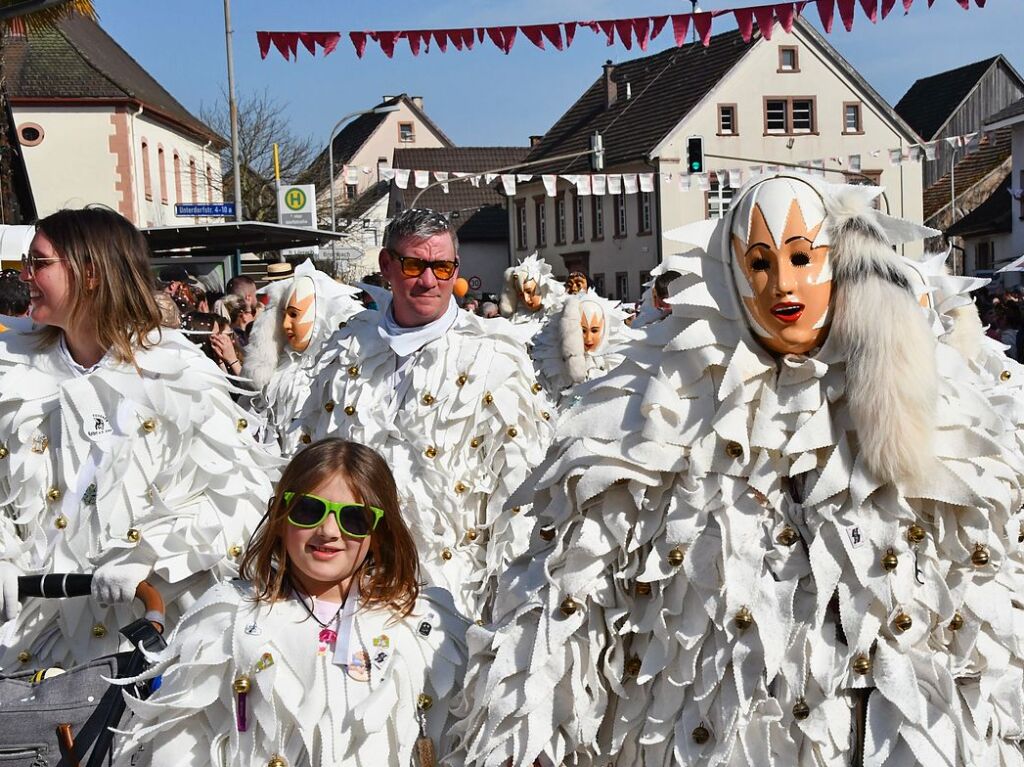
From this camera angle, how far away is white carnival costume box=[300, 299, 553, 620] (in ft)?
16.7

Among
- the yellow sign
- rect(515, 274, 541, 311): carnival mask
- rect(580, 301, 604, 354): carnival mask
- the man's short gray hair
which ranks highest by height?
the yellow sign

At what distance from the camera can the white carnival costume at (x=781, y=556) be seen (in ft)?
9.49

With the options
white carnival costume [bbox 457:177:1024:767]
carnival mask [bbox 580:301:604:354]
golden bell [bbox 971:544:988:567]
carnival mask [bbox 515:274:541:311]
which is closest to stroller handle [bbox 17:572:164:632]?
white carnival costume [bbox 457:177:1024:767]

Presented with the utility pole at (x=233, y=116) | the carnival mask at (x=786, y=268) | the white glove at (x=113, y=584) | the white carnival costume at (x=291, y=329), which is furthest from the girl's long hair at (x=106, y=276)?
the utility pole at (x=233, y=116)

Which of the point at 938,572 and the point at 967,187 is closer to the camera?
the point at 938,572

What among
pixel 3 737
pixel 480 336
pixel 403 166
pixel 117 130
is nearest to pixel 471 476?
pixel 480 336

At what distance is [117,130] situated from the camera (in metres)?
36.0

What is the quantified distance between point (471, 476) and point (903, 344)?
2.59 meters

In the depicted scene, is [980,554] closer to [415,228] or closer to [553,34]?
[415,228]

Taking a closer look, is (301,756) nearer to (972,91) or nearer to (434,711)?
Result: (434,711)

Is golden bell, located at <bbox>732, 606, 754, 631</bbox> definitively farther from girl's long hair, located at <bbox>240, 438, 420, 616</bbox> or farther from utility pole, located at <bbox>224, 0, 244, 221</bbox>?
utility pole, located at <bbox>224, 0, 244, 221</bbox>

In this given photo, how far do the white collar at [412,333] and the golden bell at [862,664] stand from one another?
8.94ft

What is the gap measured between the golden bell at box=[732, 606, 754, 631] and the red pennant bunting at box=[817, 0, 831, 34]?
9.84 meters

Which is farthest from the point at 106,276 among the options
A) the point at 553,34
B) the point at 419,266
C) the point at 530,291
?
the point at 553,34
